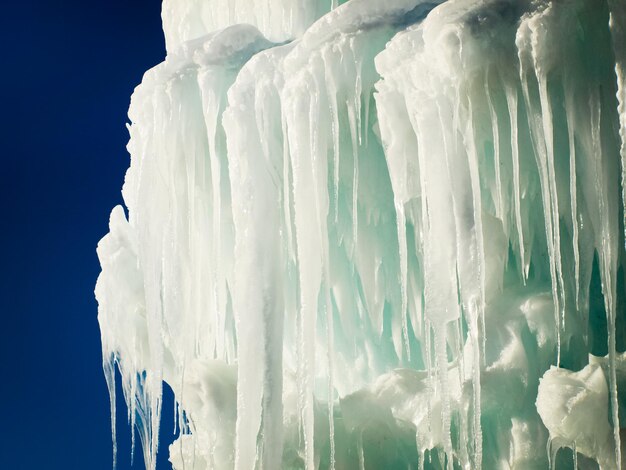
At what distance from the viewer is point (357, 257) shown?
12.1 feet

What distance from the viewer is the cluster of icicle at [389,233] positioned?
292 cm

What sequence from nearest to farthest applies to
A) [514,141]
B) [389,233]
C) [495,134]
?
[514,141]
[495,134]
[389,233]

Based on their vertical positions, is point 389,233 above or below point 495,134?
below

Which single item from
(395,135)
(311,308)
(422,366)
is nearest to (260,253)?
(311,308)

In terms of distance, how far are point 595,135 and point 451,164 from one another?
0.56 m

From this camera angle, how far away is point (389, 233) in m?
3.80

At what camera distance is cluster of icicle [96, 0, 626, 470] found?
292 centimetres

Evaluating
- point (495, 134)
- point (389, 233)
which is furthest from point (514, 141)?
point (389, 233)

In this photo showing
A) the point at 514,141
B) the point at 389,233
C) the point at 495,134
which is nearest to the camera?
the point at 514,141

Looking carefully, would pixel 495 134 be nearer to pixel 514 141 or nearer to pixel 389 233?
pixel 514 141

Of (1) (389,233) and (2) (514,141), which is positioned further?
(1) (389,233)

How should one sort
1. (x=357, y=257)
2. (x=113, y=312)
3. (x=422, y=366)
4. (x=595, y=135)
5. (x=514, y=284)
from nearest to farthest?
1. (x=595, y=135)
2. (x=514, y=284)
3. (x=357, y=257)
4. (x=422, y=366)
5. (x=113, y=312)

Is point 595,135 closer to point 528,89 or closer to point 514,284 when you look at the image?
point 528,89

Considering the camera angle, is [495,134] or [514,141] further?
[495,134]
